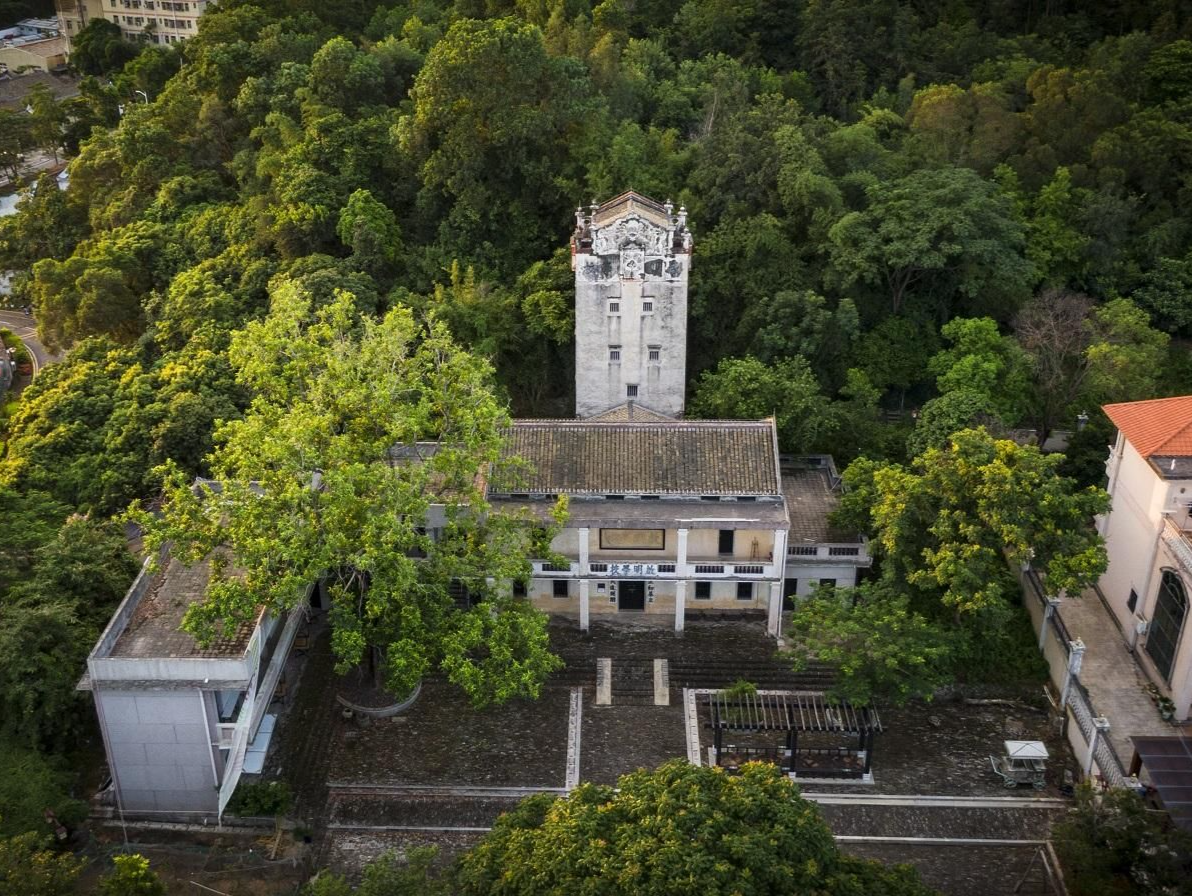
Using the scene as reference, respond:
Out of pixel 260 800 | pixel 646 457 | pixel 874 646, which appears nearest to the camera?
pixel 260 800

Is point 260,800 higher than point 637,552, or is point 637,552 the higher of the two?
point 637,552

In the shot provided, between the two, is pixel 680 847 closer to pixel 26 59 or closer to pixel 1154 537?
pixel 1154 537

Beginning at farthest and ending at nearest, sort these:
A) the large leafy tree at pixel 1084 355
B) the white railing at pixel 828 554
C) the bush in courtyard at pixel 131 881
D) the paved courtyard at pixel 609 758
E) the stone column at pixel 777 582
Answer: the large leafy tree at pixel 1084 355, the white railing at pixel 828 554, the stone column at pixel 777 582, the paved courtyard at pixel 609 758, the bush in courtyard at pixel 131 881

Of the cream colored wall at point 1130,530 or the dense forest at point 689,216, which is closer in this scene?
the cream colored wall at point 1130,530

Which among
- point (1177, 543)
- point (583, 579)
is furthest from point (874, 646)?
point (583, 579)

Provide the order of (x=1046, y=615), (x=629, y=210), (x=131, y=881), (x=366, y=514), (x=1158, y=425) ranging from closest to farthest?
(x=131, y=881), (x=366, y=514), (x=1158, y=425), (x=1046, y=615), (x=629, y=210)

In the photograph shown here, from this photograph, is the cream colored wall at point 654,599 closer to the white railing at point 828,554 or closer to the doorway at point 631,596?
the doorway at point 631,596

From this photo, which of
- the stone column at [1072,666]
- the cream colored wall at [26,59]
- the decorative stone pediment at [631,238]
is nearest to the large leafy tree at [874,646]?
the stone column at [1072,666]
